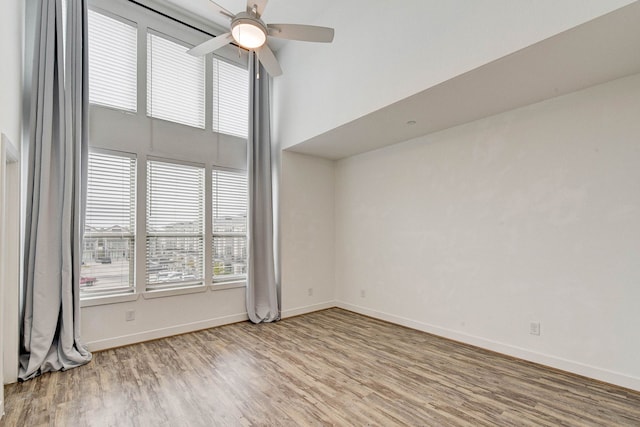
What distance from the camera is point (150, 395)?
2.64m

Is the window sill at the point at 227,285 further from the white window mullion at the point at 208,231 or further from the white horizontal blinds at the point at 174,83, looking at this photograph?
the white horizontal blinds at the point at 174,83

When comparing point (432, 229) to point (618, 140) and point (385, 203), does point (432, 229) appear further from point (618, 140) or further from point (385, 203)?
point (618, 140)

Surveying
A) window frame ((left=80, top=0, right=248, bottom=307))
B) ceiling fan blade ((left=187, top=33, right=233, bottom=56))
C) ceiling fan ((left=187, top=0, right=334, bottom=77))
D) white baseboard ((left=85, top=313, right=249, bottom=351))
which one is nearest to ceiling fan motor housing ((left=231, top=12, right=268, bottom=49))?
ceiling fan ((left=187, top=0, right=334, bottom=77))

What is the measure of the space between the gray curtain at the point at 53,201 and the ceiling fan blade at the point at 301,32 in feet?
7.70

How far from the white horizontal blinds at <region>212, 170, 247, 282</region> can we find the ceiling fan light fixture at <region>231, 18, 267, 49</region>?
7.36 ft

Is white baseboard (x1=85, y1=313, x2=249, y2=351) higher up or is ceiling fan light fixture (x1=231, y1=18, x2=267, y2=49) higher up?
ceiling fan light fixture (x1=231, y1=18, x2=267, y2=49)

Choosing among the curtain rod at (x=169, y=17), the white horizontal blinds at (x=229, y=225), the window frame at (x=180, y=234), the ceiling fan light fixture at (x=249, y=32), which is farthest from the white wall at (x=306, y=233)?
the ceiling fan light fixture at (x=249, y=32)

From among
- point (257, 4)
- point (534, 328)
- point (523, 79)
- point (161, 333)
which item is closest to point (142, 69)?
point (257, 4)

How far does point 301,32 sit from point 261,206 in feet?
8.83

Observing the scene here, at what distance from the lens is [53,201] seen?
3.22 metres

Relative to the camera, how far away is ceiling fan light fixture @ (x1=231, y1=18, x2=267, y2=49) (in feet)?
8.28

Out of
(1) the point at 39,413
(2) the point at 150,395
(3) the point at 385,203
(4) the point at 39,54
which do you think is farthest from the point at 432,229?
(4) the point at 39,54

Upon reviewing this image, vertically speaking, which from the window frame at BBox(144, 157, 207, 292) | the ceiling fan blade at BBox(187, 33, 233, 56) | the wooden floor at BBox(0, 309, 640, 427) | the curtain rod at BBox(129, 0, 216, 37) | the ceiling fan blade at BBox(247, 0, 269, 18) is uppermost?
the curtain rod at BBox(129, 0, 216, 37)

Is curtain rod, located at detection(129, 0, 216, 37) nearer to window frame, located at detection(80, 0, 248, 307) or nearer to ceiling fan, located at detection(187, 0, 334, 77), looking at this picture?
window frame, located at detection(80, 0, 248, 307)
